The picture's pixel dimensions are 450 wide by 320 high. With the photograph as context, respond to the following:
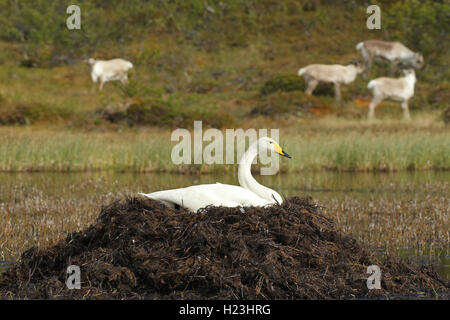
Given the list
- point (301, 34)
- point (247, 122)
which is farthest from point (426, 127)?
point (301, 34)

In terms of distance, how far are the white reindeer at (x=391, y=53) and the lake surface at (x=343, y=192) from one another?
18.2 meters

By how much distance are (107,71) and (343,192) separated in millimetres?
23176

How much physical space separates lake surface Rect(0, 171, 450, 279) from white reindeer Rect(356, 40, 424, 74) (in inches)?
717

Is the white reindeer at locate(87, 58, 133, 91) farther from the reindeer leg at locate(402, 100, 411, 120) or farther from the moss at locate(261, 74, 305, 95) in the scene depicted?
the reindeer leg at locate(402, 100, 411, 120)

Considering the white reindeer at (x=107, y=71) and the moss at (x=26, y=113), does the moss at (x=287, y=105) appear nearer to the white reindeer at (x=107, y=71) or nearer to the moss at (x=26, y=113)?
the white reindeer at (x=107, y=71)

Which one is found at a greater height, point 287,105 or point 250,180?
point 287,105

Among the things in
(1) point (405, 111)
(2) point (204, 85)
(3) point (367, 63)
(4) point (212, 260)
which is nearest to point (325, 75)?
(3) point (367, 63)

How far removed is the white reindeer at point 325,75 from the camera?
32906mm

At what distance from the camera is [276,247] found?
22.9ft

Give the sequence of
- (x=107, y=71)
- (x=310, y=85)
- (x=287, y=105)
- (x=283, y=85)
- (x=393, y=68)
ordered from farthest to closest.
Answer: (x=393, y=68) → (x=107, y=71) → (x=283, y=85) → (x=310, y=85) → (x=287, y=105)

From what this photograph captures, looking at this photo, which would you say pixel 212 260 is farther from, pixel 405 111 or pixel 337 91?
pixel 337 91

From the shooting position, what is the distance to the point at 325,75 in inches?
1294
